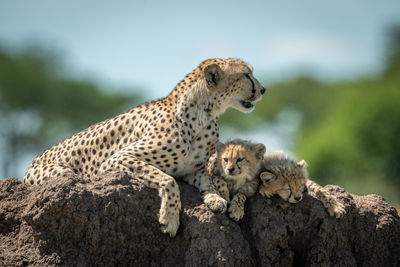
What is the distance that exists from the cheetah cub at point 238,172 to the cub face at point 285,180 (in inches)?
4.1

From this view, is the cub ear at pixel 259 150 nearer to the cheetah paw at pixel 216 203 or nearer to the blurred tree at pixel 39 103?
the cheetah paw at pixel 216 203

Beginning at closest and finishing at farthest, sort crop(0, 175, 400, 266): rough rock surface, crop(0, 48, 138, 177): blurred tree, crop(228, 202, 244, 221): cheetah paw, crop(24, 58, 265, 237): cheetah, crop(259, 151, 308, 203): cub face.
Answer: crop(0, 175, 400, 266): rough rock surface → crop(228, 202, 244, 221): cheetah paw → crop(259, 151, 308, 203): cub face → crop(24, 58, 265, 237): cheetah → crop(0, 48, 138, 177): blurred tree

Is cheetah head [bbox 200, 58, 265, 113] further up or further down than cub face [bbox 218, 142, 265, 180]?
further up

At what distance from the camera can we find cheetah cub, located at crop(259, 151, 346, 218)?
189 inches

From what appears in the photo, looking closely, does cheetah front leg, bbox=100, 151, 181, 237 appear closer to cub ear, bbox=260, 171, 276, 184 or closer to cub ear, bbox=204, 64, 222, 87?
cub ear, bbox=260, 171, 276, 184

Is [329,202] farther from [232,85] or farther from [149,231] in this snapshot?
[149,231]

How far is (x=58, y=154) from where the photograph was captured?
219 inches

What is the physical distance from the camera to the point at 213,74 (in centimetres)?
521

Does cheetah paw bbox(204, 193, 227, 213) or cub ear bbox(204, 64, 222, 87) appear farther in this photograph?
cub ear bbox(204, 64, 222, 87)

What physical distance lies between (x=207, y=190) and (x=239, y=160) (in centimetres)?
39

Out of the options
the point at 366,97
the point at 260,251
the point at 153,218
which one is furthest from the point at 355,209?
the point at 366,97

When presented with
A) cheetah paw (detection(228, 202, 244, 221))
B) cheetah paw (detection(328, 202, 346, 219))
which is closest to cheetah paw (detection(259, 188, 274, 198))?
cheetah paw (detection(228, 202, 244, 221))

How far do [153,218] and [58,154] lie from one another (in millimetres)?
1484

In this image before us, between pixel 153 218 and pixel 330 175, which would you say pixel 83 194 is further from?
pixel 330 175
